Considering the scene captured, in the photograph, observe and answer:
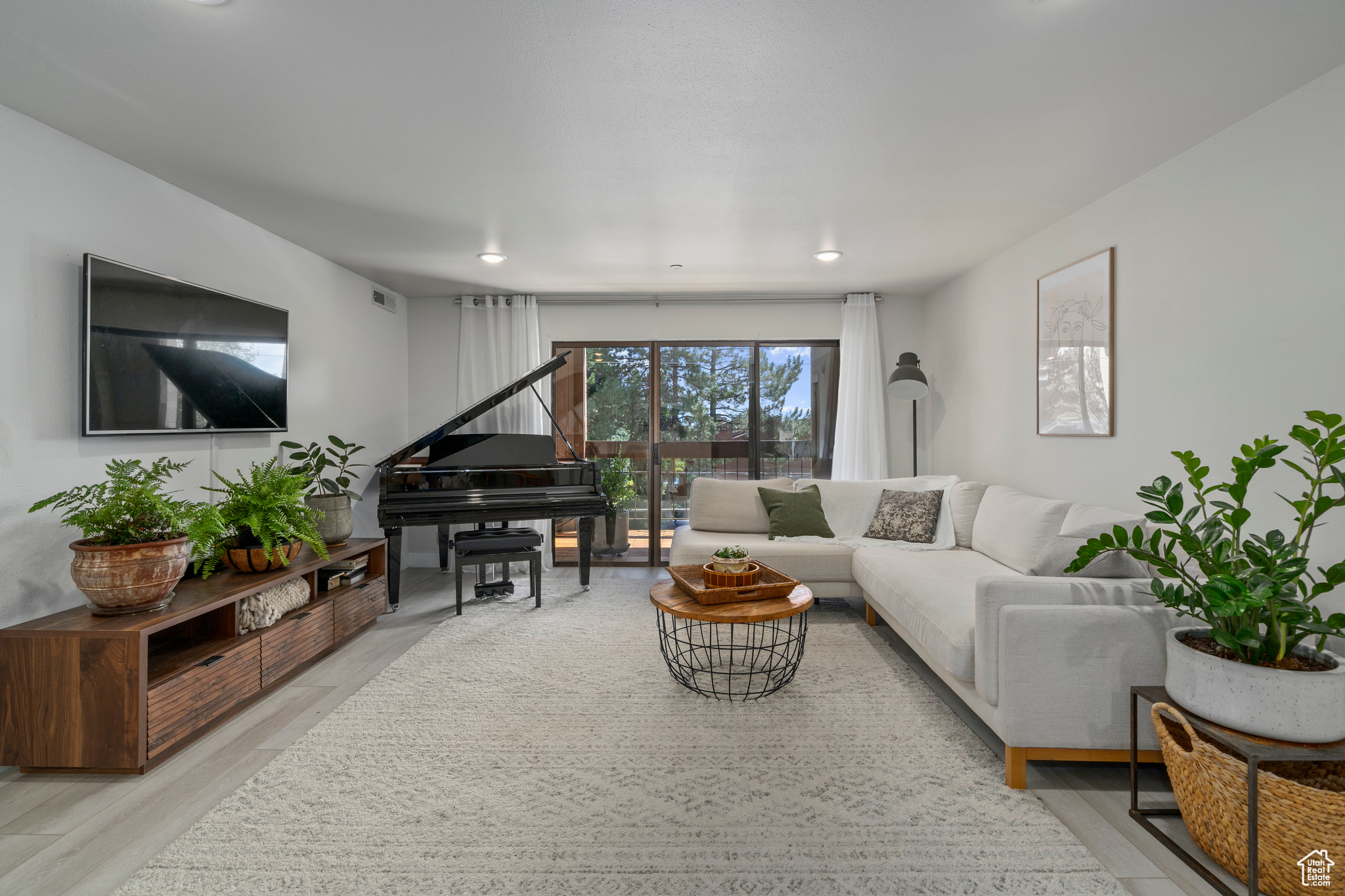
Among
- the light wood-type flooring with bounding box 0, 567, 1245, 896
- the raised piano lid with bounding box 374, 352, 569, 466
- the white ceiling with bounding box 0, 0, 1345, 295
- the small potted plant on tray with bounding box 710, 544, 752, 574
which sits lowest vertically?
the light wood-type flooring with bounding box 0, 567, 1245, 896

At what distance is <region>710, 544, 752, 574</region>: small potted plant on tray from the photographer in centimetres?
292

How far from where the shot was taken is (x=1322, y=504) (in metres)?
1.62

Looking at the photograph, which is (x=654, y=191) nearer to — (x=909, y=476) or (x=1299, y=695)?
(x=1299, y=695)

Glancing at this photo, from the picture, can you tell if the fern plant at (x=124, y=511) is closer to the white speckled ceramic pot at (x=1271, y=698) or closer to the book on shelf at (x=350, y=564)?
the book on shelf at (x=350, y=564)

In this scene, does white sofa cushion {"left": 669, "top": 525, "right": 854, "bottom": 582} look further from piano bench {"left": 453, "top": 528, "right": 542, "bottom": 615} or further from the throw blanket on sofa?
piano bench {"left": 453, "top": 528, "right": 542, "bottom": 615}

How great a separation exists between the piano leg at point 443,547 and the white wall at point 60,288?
6.01 feet

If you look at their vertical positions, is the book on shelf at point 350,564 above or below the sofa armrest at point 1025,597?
below

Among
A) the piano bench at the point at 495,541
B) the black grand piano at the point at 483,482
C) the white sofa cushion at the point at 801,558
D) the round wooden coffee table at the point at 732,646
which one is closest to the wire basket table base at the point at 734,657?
the round wooden coffee table at the point at 732,646

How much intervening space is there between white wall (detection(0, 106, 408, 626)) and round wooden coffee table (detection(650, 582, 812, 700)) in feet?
7.69

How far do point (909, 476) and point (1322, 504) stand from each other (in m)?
3.78

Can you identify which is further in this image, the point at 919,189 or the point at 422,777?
the point at 919,189

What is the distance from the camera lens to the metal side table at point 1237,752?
4.87 feet

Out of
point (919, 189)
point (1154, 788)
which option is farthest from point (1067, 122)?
point (1154, 788)

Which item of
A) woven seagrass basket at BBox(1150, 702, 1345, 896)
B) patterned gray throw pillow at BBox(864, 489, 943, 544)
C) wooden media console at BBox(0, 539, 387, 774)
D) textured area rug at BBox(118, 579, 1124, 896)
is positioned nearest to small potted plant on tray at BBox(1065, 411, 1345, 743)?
woven seagrass basket at BBox(1150, 702, 1345, 896)
